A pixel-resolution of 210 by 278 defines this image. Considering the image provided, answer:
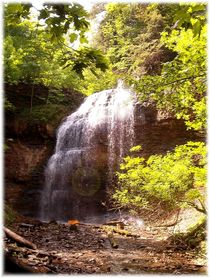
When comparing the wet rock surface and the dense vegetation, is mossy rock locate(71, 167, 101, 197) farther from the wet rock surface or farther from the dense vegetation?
the wet rock surface

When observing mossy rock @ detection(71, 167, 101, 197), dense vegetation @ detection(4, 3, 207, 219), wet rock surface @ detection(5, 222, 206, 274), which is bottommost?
wet rock surface @ detection(5, 222, 206, 274)

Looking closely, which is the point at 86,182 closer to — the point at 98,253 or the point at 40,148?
the point at 40,148

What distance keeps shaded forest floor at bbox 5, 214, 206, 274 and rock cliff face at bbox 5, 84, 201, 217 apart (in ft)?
18.3

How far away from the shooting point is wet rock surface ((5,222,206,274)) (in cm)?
649

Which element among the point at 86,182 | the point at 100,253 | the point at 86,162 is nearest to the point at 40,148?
the point at 86,162

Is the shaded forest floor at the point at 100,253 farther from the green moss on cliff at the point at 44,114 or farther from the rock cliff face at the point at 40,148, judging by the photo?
the green moss on cliff at the point at 44,114

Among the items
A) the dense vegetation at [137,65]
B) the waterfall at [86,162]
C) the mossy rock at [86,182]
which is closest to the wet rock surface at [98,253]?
the dense vegetation at [137,65]

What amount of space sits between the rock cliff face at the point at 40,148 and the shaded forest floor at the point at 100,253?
559 centimetres

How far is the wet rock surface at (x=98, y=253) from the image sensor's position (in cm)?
649

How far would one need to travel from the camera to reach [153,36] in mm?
20484

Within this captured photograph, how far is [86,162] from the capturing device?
18609mm

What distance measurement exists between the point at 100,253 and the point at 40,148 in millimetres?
12444

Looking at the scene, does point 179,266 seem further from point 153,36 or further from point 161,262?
point 153,36

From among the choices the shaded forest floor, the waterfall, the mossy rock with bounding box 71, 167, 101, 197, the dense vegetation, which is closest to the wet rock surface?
the shaded forest floor
